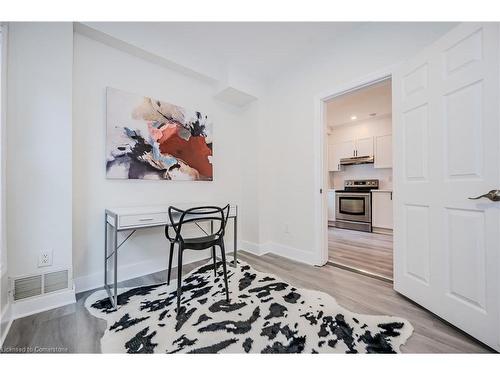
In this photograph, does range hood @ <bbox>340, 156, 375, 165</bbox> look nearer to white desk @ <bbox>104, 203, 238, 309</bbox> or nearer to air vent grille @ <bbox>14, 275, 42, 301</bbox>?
white desk @ <bbox>104, 203, 238, 309</bbox>

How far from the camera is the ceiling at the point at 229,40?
2.19m

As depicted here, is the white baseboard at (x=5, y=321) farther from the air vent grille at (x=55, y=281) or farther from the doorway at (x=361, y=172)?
the doorway at (x=361, y=172)

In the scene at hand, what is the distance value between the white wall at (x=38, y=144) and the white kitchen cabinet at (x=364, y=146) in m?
5.29

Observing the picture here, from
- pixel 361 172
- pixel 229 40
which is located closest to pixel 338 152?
pixel 361 172

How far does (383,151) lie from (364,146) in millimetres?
441

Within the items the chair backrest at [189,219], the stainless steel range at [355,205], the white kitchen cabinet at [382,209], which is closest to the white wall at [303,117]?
the chair backrest at [189,219]

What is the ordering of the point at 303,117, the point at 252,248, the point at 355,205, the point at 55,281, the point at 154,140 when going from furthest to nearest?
the point at 355,205
the point at 252,248
the point at 303,117
the point at 154,140
the point at 55,281

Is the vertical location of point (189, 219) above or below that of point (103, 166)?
below

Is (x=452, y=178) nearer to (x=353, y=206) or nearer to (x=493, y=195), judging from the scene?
(x=493, y=195)

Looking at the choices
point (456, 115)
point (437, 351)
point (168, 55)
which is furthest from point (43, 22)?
point (437, 351)

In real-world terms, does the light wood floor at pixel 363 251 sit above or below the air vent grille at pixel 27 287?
below

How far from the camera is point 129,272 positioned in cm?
227

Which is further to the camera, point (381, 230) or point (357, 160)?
point (357, 160)
